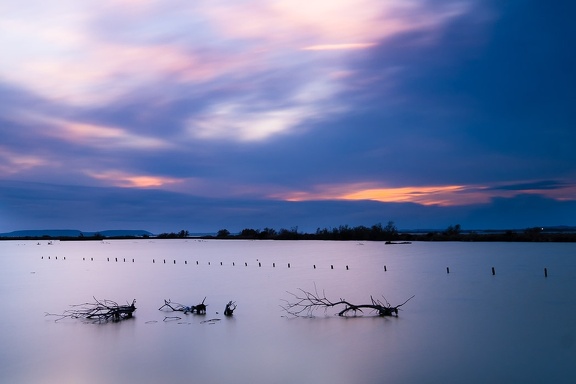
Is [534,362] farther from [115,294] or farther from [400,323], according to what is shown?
[115,294]

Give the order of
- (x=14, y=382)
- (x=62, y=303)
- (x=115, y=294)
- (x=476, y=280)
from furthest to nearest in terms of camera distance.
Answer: (x=476, y=280) < (x=115, y=294) < (x=62, y=303) < (x=14, y=382)

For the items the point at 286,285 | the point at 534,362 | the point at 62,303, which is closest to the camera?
the point at 534,362

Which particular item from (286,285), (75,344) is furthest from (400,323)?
(286,285)

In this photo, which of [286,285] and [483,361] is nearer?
[483,361]

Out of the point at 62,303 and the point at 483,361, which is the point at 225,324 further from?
the point at 62,303

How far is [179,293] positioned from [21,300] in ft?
28.6

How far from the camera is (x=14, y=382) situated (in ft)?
38.6

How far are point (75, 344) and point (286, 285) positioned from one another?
1994 centimetres

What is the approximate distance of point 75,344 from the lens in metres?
15.7

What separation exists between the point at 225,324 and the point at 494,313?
1196cm

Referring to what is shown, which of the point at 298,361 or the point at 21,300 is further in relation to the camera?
the point at 21,300

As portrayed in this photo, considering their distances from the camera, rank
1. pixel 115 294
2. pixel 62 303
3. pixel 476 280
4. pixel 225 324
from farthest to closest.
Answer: pixel 476 280, pixel 115 294, pixel 62 303, pixel 225 324

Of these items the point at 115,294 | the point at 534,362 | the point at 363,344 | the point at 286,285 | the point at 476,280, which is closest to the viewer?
the point at 534,362

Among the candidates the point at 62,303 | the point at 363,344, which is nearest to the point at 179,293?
the point at 62,303
